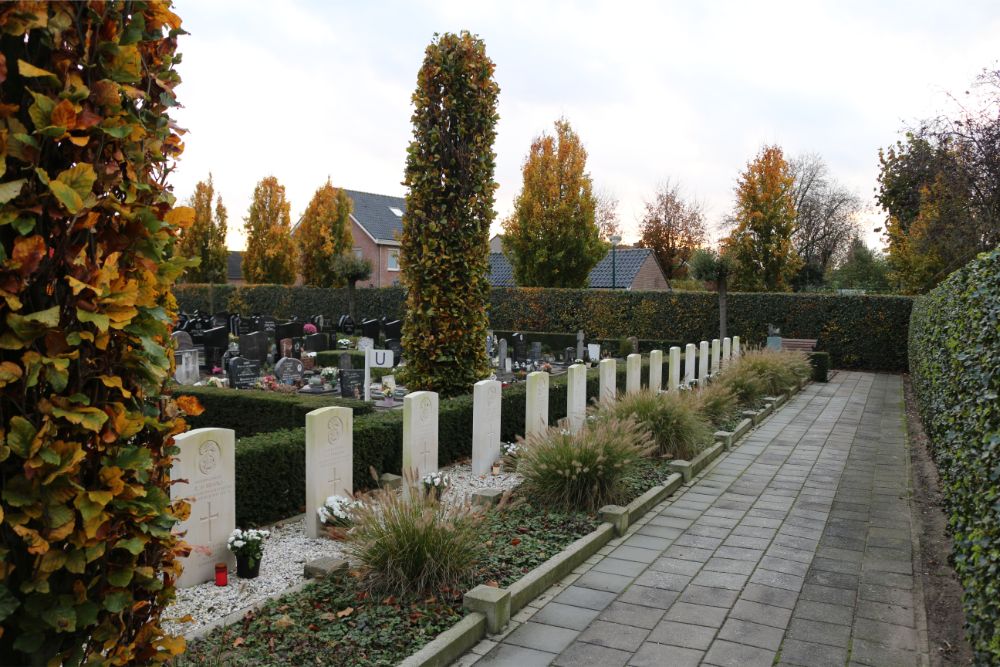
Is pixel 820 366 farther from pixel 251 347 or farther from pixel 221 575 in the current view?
pixel 221 575

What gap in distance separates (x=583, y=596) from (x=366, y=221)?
43.5 meters

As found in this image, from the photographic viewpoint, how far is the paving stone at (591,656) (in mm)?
4074

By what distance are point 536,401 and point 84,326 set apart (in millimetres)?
7169

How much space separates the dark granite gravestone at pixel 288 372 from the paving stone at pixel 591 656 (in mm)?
9873

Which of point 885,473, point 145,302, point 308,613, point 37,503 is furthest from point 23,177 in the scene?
point 885,473

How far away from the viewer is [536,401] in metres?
9.05

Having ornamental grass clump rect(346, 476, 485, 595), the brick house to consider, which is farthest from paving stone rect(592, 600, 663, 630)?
the brick house

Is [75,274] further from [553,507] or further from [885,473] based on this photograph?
[885,473]

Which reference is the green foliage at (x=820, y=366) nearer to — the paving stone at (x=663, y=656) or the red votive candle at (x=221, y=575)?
the paving stone at (x=663, y=656)

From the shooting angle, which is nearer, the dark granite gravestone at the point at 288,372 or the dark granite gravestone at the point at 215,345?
the dark granite gravestone at the point at 288,372

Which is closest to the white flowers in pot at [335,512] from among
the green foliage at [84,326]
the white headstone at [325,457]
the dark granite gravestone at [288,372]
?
the white headstone at [325,457]

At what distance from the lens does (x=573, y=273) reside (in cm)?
2933

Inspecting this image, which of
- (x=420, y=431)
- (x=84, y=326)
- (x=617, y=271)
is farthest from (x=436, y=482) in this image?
(x=617, y=271)

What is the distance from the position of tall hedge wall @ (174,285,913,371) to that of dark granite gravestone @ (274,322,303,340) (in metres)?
6.67
